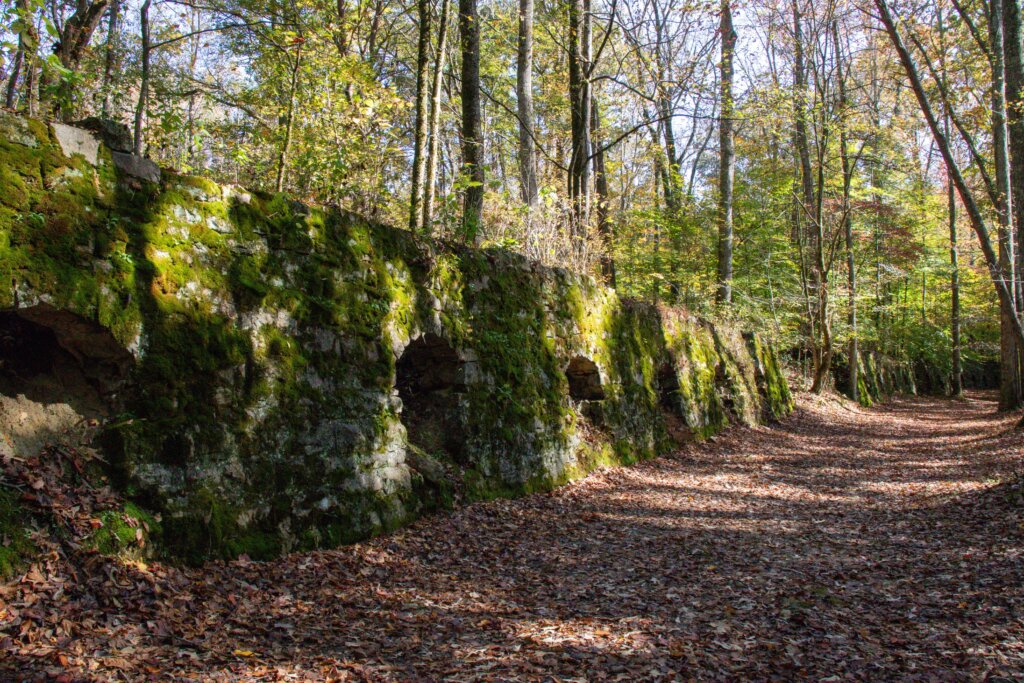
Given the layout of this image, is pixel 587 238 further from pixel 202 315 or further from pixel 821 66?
pixel 821 66

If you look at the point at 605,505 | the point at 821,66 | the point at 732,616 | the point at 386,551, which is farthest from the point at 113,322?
the point at 821,66

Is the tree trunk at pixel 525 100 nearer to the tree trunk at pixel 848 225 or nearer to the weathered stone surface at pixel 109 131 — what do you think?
the weathered stone surface at pixel 109 131

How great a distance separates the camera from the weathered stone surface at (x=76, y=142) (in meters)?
3.77

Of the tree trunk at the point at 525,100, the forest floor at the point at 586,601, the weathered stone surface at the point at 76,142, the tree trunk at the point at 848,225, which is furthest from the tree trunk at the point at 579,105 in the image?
the weathered stone surface at the point at 76,142

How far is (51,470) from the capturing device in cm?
342

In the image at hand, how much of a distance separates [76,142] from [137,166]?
1.24ft

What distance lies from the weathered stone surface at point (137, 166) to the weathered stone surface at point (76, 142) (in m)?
0.12

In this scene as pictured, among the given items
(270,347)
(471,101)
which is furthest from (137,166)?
(471,101)

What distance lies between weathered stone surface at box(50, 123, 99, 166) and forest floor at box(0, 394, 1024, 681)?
240 cm

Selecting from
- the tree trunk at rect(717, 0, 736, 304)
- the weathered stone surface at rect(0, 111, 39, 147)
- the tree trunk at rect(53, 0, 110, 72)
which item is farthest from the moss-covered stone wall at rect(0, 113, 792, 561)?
the tree trunk at rect(717, 0, 736, 304)

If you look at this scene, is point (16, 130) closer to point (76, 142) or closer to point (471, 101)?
point (76, 142)

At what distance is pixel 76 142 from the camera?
384 centimetres

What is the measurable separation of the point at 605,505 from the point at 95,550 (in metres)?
4.93

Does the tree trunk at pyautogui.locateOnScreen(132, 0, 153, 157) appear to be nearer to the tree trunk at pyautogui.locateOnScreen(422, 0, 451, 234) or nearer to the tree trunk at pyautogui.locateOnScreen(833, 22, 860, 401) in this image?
the tree trunk at pyautogui.locateOnScreen(422, 0, 451, 234)
